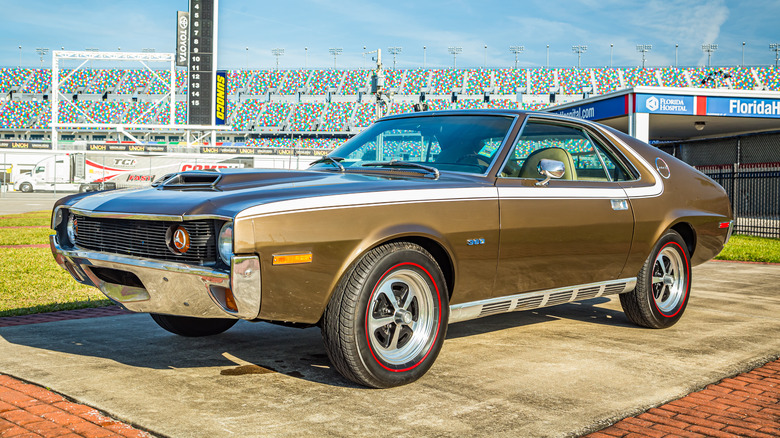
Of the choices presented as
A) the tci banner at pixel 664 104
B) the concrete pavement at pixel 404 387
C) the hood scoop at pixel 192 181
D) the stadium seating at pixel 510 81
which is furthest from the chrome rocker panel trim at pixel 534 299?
the stadium seating at pixel 510 81

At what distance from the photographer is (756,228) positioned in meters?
16.6

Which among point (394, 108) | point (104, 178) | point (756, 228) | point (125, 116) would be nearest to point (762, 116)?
point (756, 228)

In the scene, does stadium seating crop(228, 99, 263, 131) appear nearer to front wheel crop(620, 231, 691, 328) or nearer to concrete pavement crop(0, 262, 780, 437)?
concrete pavement crop(0, 262, 780, 437)

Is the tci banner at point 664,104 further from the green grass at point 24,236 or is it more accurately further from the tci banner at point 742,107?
the green grass at point 24,236

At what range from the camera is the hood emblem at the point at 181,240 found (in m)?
3.24

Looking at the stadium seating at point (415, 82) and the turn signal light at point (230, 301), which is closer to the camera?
the turn signal light at point (230, 301)

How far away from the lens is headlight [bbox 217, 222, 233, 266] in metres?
3.07

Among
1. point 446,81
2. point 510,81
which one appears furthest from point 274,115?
point 510,81

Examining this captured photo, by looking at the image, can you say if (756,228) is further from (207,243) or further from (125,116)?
(125,116)

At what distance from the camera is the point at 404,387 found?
143 inches

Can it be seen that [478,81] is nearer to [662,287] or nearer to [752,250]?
[752,250]

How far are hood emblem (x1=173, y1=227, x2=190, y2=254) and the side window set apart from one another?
1897 millimetres

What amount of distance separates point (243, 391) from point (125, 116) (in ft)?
219

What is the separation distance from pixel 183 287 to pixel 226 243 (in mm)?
346
